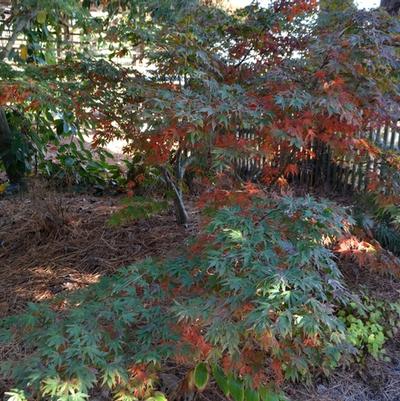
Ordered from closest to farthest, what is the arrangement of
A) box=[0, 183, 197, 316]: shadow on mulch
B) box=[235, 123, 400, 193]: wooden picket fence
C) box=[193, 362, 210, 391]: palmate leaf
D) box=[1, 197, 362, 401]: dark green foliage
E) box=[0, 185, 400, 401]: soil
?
box=[1, 197, 362, 401]: dark green foliage, box=[193, 362, 210, 391]: palmate leaf, box=[0, 185, 400, 401]: soil, box=[0, 183, 197, 316]: shadow on mulch, box=[235, 123, 400, 193]: wooden picket fence

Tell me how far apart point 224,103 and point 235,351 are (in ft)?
3.99

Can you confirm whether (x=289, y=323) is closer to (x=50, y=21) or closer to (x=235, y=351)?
(x=235, y=351)

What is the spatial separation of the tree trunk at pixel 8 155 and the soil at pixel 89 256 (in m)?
0.57

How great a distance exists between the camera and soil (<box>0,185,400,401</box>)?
8.52 ft

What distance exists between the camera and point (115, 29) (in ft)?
10.3

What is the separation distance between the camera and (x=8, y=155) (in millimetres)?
5094

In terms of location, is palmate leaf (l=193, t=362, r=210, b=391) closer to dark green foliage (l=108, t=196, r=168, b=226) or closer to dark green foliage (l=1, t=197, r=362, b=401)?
dark green foliage (l=1, t=197, r=362, b=401)

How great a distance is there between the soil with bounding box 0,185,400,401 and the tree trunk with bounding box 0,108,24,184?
22.3 inches

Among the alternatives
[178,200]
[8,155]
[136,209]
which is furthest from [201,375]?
[8,155]

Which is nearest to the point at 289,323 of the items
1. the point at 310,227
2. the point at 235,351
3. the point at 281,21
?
the point at 235,351

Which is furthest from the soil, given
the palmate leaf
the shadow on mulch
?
the palmate leaf

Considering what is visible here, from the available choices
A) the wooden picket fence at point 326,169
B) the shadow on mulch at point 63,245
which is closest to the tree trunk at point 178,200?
the shadow on mulch at point 63,245

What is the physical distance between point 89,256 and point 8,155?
204 centimetres

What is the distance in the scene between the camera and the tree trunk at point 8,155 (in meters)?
5.09
